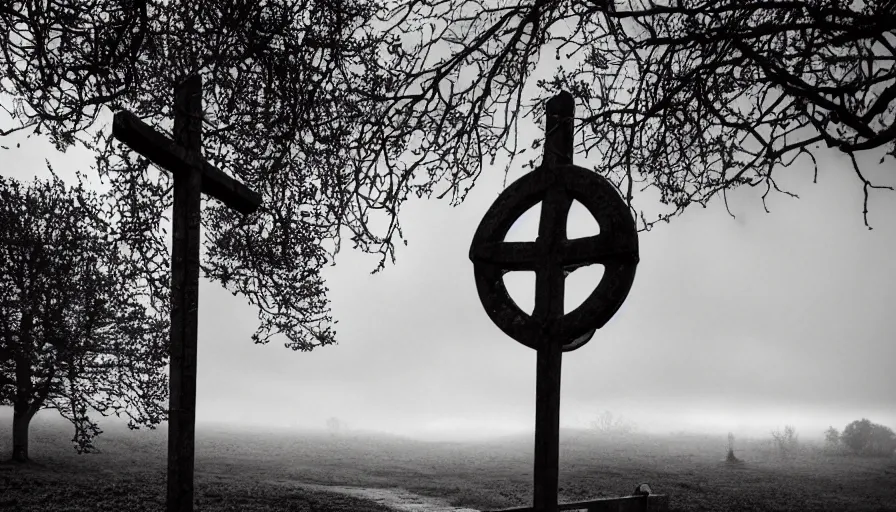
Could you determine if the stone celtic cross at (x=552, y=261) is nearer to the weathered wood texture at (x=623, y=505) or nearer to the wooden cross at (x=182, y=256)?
the weathered wood texture at (x=623, y=505)

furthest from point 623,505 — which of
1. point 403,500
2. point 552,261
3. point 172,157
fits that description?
point 403,500

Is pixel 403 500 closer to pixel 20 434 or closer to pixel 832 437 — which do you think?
pixel 20 434

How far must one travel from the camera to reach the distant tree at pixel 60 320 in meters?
21.0

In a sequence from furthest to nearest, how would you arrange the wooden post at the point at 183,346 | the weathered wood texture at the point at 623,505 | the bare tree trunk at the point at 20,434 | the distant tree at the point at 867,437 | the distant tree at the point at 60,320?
the distant tree at the point at 867,437
the bare tree trunk at the point at 20,434
the distant tree at the point at 60,320
the weathered wood texture at the point at 623,505
the wooden post at the point at 183,346

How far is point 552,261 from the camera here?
3.56 m

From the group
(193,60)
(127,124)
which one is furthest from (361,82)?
(127,124)

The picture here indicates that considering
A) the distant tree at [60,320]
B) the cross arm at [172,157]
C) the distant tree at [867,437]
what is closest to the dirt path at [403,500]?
the distant tree at [60,320]

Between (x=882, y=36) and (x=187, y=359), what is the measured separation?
25.7 ft

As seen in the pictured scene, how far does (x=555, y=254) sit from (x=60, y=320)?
23.9m

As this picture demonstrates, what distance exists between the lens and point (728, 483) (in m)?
38.8

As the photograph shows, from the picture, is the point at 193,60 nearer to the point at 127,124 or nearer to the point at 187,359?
the point at 127,124

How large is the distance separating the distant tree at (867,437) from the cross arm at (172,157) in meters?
107

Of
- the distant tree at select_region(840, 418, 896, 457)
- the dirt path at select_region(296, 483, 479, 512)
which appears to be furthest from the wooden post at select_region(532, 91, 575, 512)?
the distant tree at select_region(840, 418, 896, 457)

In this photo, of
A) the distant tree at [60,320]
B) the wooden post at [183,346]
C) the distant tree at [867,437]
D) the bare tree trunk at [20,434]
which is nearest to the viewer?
the wooden post at [183,346]
